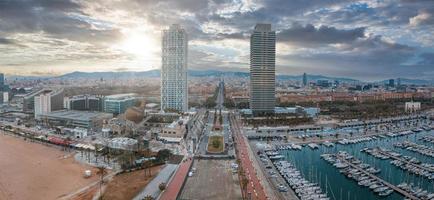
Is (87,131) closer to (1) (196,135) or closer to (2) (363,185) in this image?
(1) (196,135)

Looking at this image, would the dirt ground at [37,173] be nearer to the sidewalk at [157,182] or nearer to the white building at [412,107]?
the sidewalk at [157,182]

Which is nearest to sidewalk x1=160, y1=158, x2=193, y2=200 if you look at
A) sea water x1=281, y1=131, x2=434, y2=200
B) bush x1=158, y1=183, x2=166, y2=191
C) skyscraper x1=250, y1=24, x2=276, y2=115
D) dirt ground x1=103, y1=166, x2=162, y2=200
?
bush x1=158, y1=183, x2=166, y2=191

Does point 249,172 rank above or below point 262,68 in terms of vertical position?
below

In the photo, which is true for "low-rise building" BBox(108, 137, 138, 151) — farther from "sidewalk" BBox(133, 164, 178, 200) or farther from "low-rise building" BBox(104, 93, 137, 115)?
"low-rise building" BBox(104, 93, 137, 115)

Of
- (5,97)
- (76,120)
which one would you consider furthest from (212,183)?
(5,97)

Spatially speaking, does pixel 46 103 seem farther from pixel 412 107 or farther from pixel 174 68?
pixel 412 107

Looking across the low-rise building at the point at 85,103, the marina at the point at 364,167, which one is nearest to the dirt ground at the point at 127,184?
the marina at the point at 364,167

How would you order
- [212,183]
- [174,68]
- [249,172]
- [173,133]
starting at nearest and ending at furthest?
[212,183], [249,172], [173,133], [174,68]
